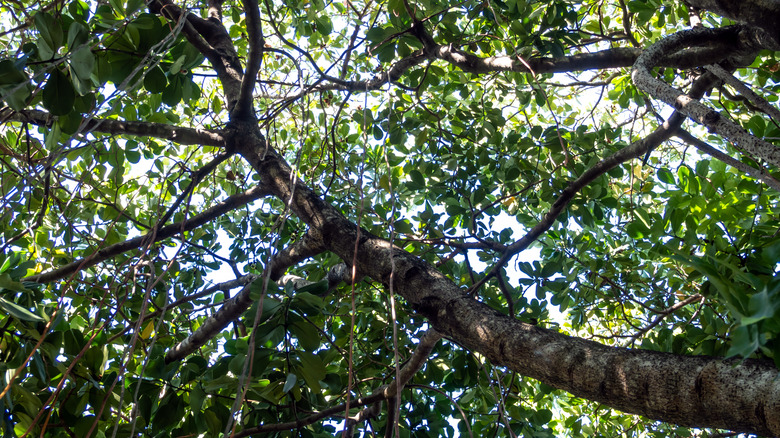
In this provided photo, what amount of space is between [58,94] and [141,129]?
1.53 feet

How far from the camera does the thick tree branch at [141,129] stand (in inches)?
61.2

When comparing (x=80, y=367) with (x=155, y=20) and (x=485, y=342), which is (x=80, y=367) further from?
(x=485, y=342)

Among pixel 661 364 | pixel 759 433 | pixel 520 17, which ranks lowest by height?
pixel 759 433

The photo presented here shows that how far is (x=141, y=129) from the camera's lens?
68.7 inches

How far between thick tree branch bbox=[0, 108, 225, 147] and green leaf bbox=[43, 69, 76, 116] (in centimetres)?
20

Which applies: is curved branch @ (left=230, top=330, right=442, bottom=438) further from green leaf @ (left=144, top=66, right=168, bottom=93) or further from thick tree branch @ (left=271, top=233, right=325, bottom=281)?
green leaf @ (left=144, top=66, right=168, bottom=93)

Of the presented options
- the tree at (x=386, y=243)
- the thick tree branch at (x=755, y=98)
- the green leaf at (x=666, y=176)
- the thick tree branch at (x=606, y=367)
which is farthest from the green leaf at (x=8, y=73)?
the green leaf at (x=666, y=176)

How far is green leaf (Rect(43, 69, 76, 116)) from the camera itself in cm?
126

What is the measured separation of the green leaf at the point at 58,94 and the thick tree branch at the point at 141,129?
0.20 metres

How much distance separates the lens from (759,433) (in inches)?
28.4

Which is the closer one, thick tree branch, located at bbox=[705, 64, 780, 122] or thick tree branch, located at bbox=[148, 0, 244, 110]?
thick tree branch, located at bbox=[705, 64, 780, 122]

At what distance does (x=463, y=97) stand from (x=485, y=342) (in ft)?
5.20

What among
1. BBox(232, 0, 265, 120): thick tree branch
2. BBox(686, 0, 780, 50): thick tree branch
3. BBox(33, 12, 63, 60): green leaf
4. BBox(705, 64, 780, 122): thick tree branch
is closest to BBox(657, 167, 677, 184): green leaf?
BBox(705, 64, 780, 122): thick tree branch

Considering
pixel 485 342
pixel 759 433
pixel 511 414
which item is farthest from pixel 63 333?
pixel 759 433
